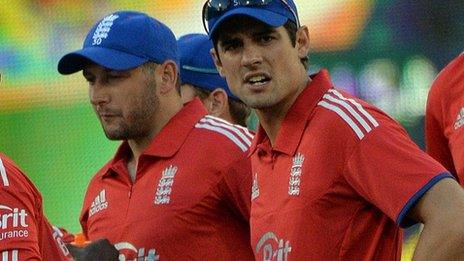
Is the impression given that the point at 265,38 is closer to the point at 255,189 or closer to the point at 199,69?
the point at 255,189

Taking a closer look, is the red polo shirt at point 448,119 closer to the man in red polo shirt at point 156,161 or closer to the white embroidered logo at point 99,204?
the man in red polo shirt at point 156,161

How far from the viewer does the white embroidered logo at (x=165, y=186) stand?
361 cm

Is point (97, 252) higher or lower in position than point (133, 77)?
lower

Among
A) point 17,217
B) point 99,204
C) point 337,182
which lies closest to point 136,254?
point 99,204

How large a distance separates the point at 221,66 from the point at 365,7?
2.38m

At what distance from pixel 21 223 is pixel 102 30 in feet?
3.32

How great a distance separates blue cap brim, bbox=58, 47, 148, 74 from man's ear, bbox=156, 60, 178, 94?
2.3 inches

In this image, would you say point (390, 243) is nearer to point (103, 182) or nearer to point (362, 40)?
point (103, 182)

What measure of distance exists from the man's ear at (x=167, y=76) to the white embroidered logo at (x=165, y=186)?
26cm

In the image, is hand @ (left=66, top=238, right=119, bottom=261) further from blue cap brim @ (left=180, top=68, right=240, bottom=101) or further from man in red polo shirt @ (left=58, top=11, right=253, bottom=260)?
blue cap brim @ (left=180, top=68, right=240, bottom=101)

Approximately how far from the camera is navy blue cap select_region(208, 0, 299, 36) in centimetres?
327

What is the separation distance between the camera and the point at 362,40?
5758mm

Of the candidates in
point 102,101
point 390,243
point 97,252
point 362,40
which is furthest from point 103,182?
point 362,40

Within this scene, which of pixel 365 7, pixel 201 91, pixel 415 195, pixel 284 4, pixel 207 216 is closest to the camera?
pixel 415 195
